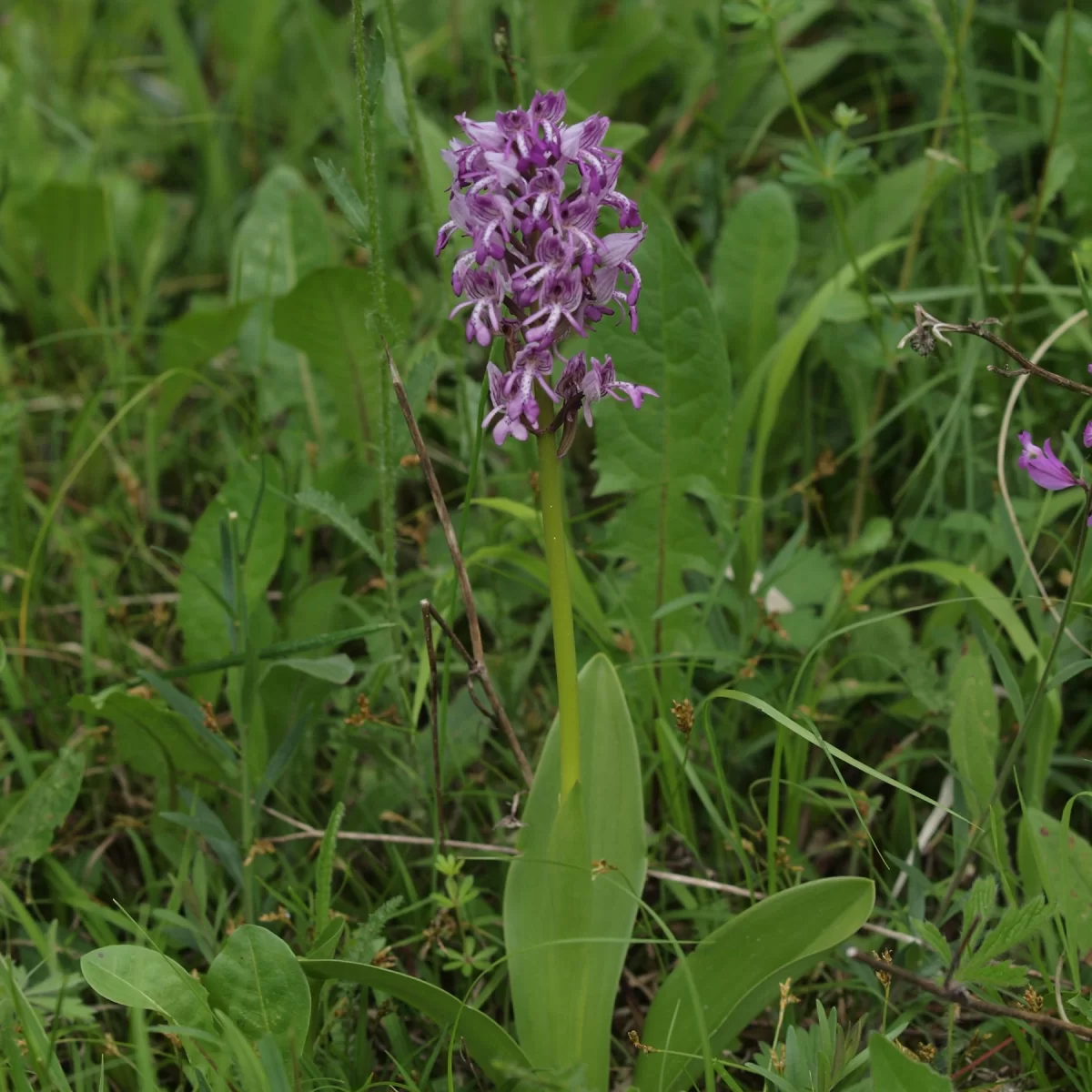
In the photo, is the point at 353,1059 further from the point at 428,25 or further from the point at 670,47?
the point at 428,25

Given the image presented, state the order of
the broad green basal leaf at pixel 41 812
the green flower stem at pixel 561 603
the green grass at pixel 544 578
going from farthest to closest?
the broad green basal leaf at pixel 41 812, the green grass at pixel 544 578, the green flower stem at pixel 561 603

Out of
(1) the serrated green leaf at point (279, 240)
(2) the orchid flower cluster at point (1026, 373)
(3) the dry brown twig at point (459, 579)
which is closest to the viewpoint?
(2) the orchid flower cluster at point (1026, 373)

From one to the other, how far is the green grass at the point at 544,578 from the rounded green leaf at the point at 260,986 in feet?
0.04

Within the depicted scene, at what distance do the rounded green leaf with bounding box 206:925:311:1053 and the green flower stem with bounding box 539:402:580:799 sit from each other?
19.6 inches

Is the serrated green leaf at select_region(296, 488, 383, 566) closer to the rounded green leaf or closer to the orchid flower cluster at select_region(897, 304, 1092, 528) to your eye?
the rounded green leaf

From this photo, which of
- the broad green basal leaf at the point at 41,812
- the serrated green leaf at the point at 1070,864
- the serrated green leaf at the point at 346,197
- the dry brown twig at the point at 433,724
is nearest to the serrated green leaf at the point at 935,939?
the serrated green leaf at the point at 1070,864

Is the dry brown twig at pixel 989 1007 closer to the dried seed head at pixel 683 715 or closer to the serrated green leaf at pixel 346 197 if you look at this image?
the dried seed head at pixel 683 715

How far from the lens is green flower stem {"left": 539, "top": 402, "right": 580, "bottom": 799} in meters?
1.58

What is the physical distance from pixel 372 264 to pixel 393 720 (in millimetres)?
870

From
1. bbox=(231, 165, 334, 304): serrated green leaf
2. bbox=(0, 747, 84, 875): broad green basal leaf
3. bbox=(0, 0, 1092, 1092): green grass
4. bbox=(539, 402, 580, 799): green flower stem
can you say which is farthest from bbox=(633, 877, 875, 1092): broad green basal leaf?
bbox=(231, 165, 334, 304): serrated green leaf

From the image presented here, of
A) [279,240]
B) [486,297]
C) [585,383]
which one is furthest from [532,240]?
[279,240]

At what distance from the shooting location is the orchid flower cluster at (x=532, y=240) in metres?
1.47

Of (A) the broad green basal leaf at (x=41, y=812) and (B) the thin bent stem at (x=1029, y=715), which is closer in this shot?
(B) the thin bent stem at (x=1029, y=715)

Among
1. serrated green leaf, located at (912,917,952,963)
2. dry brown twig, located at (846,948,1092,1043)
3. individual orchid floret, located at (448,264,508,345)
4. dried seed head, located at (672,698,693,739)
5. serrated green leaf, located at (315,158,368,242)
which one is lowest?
dry brown twig, located at (846,948,1092,1043)
